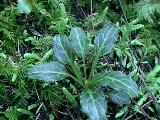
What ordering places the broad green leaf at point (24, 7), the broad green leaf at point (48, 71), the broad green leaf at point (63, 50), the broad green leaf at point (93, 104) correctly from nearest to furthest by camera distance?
the broad green leaf at point (93, 104) → the broad green leaf at point (48, 71) → the broad green leaf at point (63, 50) → the broad green leaf at point (24, 7)

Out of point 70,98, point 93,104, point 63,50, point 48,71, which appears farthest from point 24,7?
point 93,104

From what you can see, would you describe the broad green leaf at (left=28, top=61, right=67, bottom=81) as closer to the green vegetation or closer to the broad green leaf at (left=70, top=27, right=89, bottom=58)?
the green vegetation

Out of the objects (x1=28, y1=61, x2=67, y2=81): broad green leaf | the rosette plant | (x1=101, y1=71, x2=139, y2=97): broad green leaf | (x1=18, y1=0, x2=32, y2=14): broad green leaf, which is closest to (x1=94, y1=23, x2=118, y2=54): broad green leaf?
the rosette plant

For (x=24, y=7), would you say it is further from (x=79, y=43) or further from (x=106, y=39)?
(x=106, y=39)

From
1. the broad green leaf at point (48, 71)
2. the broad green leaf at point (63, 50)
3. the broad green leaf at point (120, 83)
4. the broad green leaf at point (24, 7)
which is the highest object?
the broad green leaf at point (24, 7)

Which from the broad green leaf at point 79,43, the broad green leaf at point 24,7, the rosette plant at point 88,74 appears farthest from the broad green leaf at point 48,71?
the broad green leaf at point 24,7

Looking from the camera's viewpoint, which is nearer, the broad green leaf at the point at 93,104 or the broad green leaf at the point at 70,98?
the broad green leaf at the point at 93,104

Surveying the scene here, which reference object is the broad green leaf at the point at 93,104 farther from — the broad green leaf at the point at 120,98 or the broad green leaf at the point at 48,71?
the broad green leaf at the point at 48,71

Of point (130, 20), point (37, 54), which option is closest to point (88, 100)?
point (37, 54)
